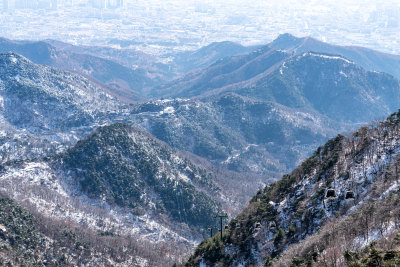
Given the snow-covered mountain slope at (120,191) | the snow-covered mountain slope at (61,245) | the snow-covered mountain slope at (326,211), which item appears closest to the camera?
the snow-covered mountain slope at (326,211)

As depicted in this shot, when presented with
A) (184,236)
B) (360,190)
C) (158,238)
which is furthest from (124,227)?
(360,190)

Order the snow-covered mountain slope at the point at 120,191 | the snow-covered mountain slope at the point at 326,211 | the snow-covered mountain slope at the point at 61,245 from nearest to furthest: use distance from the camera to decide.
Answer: the snow-covered mountain slope at the point at 326,211 → the snow-covered mountain slope at the point at 61,245 → the snow-covered mountain slope at the point at 120,191

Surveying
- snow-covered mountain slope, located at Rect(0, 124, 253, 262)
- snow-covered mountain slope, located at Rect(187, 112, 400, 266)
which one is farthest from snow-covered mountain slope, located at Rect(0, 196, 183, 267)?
snow-covered mountain slope, located at Rect(187, 112, 400, 266)

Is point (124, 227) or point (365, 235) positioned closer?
point (365, 235)

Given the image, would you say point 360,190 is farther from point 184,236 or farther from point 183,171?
point 183,171

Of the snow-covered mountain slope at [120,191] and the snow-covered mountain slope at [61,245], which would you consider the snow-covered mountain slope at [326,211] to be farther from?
the snow-covered mountain slope at [120,191]

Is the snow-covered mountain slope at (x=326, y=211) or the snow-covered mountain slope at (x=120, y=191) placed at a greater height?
the snow-covered mountain slope at (x=326, y=211)

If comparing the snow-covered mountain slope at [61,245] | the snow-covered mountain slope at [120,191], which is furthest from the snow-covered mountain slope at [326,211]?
the snow-covered mountain slope at [120,191]

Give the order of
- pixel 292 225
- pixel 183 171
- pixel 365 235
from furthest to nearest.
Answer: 1. pixel 183 171
2. pixel 292 225
3. pixel 365 235
